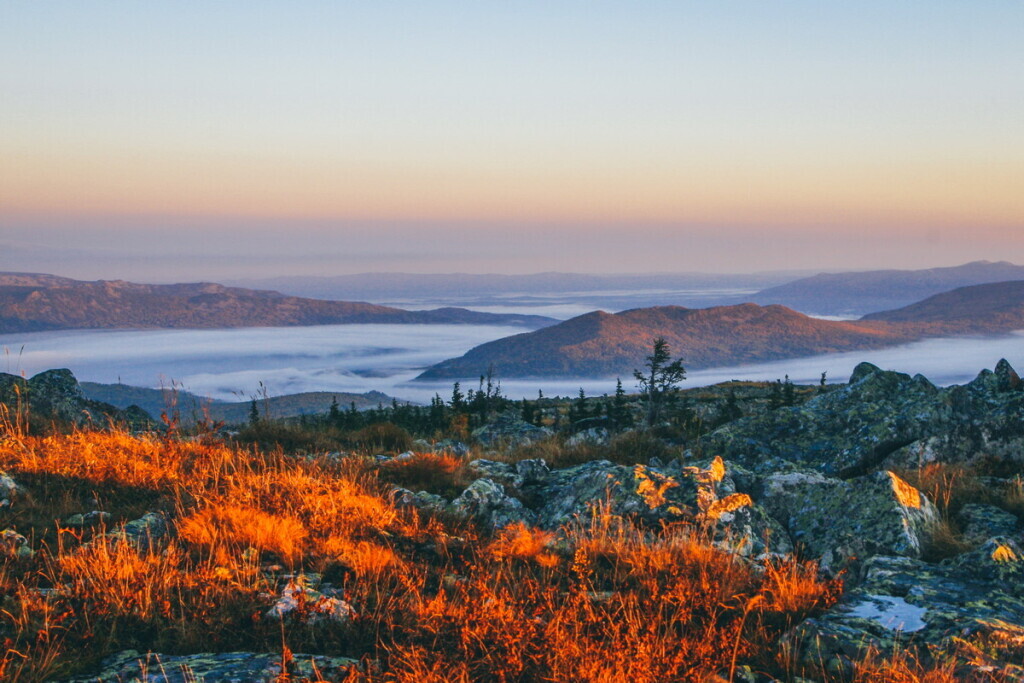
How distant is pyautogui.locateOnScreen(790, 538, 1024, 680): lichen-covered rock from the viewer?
4.37 metres

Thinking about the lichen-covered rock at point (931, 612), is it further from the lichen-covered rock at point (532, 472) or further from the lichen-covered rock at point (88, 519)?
the lichen-covered rock at point (88, 519)

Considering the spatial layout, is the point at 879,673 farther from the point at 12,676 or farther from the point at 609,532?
the point at 12,676

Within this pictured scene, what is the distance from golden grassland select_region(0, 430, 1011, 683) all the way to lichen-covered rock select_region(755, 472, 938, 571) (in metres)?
1.13

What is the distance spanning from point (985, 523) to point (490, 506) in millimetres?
5377

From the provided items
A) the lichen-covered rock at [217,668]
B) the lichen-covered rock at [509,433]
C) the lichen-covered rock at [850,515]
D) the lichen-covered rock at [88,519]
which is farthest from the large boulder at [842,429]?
the lichen-covered rock at [88,519]

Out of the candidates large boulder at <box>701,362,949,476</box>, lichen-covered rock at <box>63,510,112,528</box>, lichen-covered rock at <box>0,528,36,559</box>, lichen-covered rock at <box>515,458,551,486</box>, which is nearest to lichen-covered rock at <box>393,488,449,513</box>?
lichen-covered rock at <box>515,458,551,486</box>

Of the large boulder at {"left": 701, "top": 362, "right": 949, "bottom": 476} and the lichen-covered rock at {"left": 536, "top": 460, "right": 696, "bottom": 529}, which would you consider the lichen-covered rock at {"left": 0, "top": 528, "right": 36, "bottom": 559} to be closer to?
the lichen-covered rock at {"left": 536, "top": 460, "right": 696, "bottom": 529}

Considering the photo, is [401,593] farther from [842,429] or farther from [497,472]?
[842,429]

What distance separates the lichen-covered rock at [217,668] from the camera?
407 cm

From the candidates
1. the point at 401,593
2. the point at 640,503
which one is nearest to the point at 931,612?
the point at 640,503

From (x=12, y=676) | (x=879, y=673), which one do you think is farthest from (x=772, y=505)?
(x=12, y=676)

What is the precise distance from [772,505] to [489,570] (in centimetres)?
375

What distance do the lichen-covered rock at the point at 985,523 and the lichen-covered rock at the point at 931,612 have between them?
100cm

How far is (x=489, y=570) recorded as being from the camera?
564 cm
